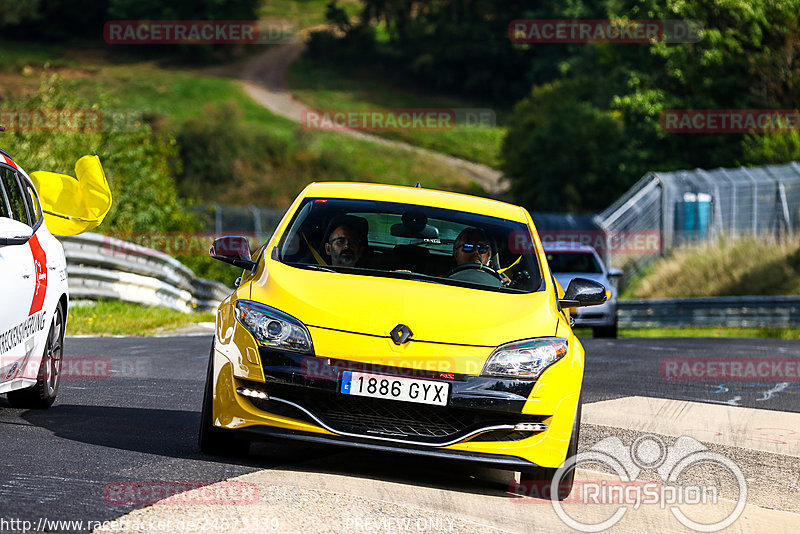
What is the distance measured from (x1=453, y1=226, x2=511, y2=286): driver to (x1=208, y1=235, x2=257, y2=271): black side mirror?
4.13ft

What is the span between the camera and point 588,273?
69.8 ft

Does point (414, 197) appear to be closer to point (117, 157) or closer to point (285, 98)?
point (117, 157)

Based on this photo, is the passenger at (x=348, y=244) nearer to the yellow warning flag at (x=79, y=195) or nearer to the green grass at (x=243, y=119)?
A: the yellow warning flag at (x=79, y=195)

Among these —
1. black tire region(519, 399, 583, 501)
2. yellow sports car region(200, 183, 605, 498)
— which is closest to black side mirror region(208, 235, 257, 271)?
yellow sports car region(200, 183, 605, 498)

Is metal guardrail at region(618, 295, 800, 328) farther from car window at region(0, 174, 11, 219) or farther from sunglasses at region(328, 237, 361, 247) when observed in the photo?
car window at region(0, 174, 11, 219)

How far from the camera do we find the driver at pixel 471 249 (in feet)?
26.7

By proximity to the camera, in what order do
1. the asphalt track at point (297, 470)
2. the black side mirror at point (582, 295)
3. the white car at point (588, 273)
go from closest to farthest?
the asphalt track at point (297, 470)
the black side mirror at point (582, 295)
the white car at point (588, 273)

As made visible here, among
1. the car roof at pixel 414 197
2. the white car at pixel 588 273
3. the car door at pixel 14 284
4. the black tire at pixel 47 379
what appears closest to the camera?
the car door at pixel 14 284

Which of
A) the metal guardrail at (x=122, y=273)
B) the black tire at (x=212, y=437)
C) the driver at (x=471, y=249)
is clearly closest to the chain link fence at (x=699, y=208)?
the metal guardrail at (x=122, y=273)

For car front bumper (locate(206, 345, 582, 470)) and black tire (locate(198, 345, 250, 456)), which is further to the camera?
black tire (locate(198, 345, 250, 456))

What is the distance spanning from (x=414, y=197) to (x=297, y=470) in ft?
7.17

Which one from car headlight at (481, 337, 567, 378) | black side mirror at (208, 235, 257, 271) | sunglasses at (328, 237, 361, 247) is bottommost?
car headlight at (481, 337, 567, 378)

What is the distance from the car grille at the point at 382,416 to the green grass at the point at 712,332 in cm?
1805

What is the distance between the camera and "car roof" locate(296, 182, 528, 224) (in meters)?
8.34
